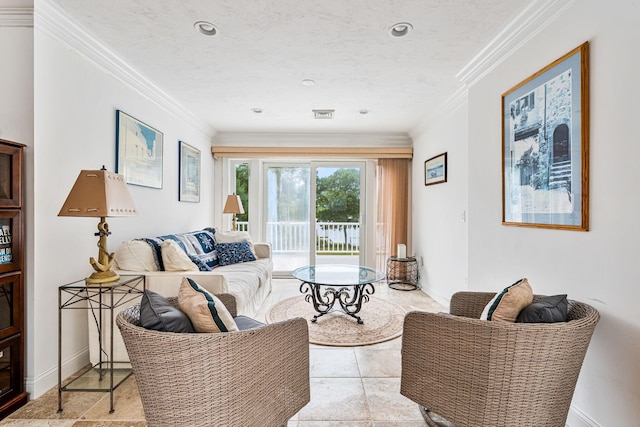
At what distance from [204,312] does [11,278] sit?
1372 millimetres

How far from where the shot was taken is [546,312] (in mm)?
1311

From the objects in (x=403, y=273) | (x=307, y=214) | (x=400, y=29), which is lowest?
(x=403, y=273)

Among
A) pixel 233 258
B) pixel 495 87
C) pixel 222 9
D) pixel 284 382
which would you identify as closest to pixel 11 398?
Answer: pixel 284 382

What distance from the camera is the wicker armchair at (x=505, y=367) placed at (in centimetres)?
123

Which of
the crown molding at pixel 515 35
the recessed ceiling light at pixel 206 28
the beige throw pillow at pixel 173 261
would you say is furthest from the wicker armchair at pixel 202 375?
the crown molding at pixel 515 35

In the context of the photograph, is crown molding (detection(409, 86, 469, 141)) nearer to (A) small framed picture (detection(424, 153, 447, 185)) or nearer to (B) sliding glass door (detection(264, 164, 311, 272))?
(A) small framed picture (detection(424, 153, 447, 185))

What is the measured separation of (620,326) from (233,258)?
3.36 m

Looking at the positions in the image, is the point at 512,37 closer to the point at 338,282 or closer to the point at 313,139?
the point at 338,282

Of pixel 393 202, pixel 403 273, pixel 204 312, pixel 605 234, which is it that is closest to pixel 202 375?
pixel 204 312

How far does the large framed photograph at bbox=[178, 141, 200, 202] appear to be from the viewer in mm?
3922

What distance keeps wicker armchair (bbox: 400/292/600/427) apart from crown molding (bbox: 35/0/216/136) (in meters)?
2.84

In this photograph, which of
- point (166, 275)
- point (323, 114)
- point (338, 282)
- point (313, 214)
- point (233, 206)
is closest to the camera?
point (166, 275)

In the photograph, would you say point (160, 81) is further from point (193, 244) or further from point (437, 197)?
point (437, 197)

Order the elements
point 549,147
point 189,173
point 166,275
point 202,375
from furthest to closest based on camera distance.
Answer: point 189,173, point 166,275, point 549,147, point 202,375
